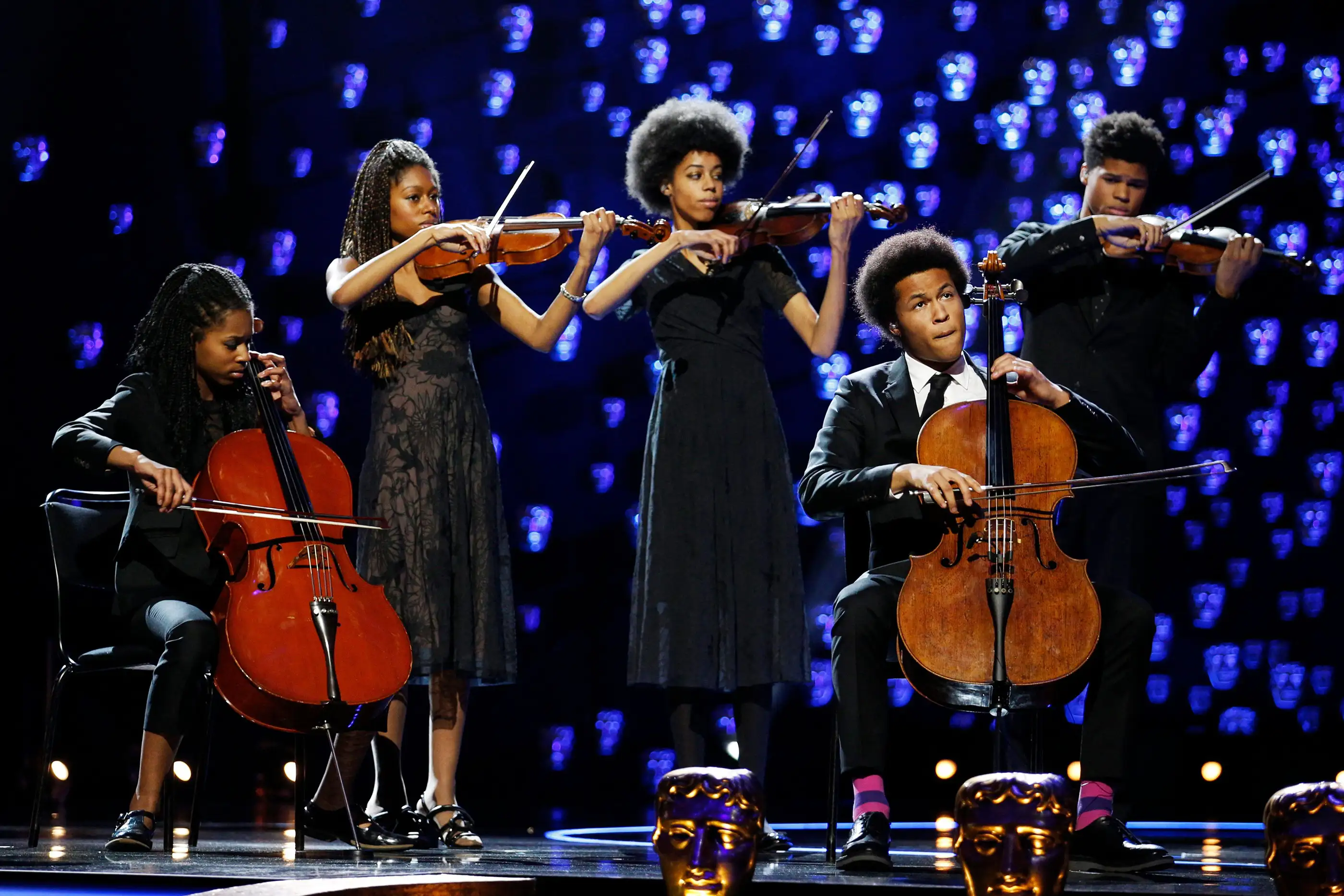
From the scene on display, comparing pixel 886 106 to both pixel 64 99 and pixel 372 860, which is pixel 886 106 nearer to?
pixel 64 99

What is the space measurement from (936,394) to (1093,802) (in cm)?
72

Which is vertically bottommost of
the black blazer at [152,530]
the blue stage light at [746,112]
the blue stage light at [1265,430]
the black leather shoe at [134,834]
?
the black leather shoe at [134,834]

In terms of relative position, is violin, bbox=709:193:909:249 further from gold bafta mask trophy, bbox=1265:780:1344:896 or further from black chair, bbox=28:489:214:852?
gold bafta mask trophy, bbox=1265:780:1344:896

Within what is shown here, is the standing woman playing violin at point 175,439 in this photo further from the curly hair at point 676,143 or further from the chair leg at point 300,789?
the curly hair at point 676,143

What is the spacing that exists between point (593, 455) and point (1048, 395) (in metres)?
2.00

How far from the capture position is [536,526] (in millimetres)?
4285

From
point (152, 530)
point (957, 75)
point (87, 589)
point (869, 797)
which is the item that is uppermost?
point (957, 75)

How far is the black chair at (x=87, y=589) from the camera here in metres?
2.75

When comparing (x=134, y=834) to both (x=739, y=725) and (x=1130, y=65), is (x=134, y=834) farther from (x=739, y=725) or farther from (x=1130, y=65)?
(x=1130, y=65)

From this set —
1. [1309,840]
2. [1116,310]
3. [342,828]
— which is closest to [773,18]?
[1116,310]

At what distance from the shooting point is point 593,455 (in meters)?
4.31

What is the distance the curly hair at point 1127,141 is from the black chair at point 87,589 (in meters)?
1.99

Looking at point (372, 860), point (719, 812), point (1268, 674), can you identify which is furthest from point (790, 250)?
point (719, 812)

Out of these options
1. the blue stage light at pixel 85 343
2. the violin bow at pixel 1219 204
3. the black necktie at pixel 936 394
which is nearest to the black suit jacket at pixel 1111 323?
the violin bow at pixel 1219 204
